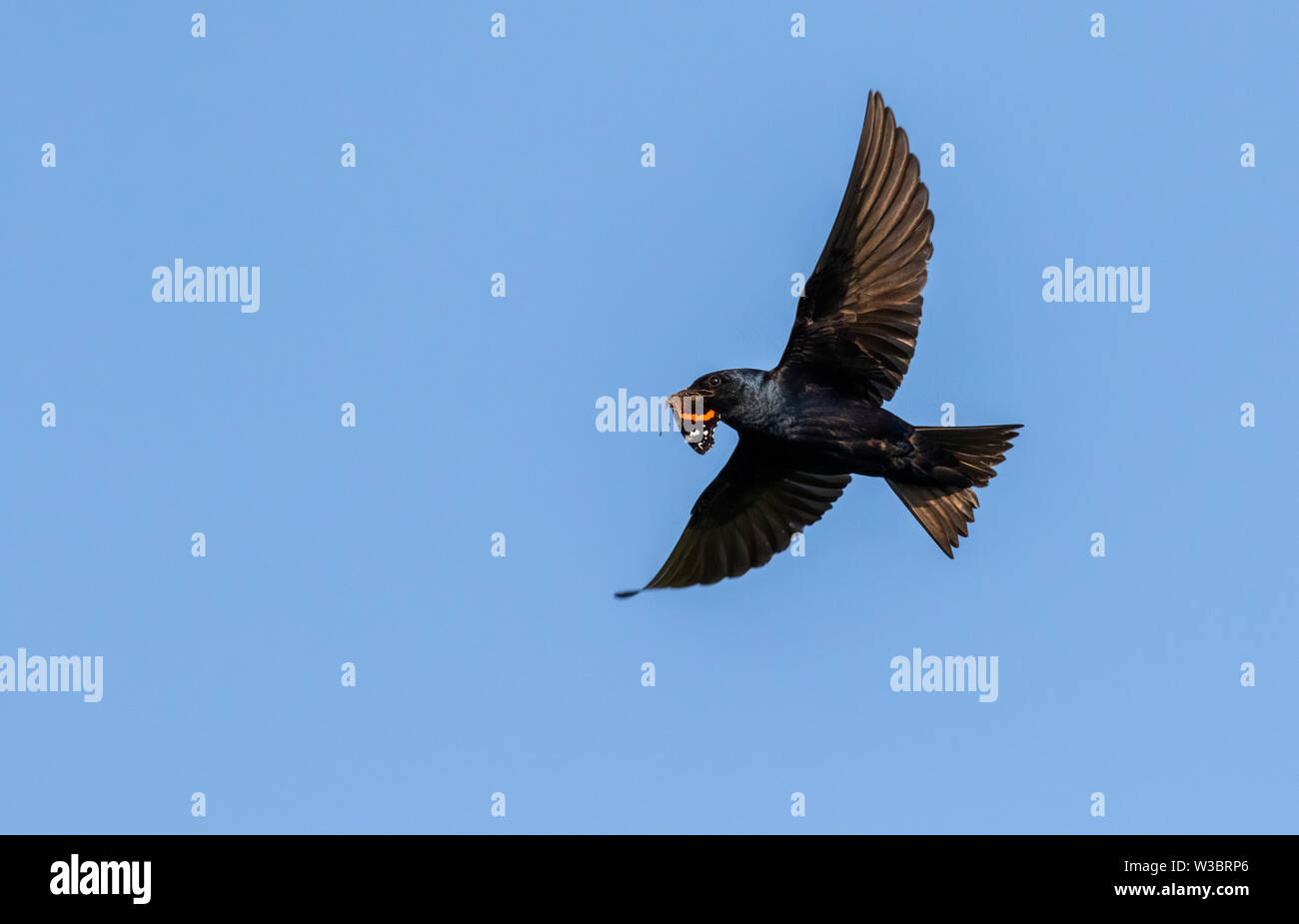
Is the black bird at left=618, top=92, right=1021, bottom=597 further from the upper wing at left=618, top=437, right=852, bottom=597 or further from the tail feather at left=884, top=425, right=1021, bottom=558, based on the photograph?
the upper wing at left=618, top=437, right=852, bottom=597

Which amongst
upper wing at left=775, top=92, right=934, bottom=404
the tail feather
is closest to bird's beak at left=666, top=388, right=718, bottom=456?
upper wing at left=775, top=92, right=934, bottom=404

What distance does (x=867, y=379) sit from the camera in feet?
46.8

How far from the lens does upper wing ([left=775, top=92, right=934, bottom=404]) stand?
1370cm

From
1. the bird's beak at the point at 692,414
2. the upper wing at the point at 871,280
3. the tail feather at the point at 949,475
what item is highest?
the upper wing at the point at 871,280

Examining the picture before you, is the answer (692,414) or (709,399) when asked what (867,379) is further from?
(692,414)

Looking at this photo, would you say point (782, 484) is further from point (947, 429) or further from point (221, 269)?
point (221, 269)

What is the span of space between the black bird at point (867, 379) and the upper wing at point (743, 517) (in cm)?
109

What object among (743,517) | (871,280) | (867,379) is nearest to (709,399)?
(867,379)

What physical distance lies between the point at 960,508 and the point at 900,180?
256 cm

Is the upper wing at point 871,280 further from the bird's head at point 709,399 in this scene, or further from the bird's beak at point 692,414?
the bird's beak at point 692,414

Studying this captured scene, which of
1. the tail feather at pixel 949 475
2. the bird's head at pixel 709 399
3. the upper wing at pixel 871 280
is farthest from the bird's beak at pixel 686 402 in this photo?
the tail feather at pixel 949 475

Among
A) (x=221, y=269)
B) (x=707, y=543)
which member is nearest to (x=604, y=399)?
(x=707, y=543)

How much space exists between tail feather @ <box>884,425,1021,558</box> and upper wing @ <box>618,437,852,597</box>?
1325mm

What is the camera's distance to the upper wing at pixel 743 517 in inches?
619
